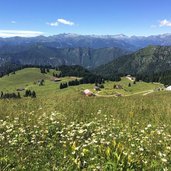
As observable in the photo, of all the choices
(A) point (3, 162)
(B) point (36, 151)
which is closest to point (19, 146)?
(B) point (36, 151)

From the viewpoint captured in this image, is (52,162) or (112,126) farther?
(112,126)

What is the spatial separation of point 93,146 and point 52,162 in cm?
107

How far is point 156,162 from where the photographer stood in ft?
23.5

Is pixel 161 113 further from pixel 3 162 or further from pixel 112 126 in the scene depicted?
pixel 3 162

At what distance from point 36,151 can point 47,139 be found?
4.68 ft

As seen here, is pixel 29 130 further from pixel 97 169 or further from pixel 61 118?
pixel 97 169

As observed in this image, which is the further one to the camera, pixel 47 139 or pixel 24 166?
pixel 47 139

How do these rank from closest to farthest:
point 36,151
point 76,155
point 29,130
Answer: point 76,155
point 36,151
point 29,130

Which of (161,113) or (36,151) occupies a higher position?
(36,151)

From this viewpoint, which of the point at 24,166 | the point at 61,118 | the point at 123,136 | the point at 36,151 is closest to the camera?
the point at 24,166

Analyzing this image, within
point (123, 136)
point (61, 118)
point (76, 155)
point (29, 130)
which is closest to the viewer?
point (76, 155)

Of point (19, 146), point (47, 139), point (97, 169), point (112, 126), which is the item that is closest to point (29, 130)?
point (47, 139)

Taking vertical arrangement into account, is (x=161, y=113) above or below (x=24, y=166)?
below

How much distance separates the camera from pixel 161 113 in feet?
46.8
